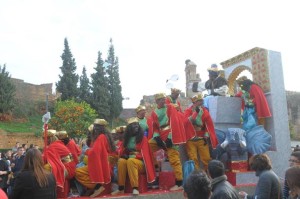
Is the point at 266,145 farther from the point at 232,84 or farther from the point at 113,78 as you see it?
the point at 113,78

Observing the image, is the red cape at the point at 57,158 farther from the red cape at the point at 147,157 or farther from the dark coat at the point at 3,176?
the dark coat at the point at 3,176

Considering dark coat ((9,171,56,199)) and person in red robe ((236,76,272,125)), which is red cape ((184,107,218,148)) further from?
dark coat ((9,171,56,199))

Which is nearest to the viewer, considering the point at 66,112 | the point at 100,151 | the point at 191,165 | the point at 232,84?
the point at 100,151

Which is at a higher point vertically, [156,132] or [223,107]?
[223,107]

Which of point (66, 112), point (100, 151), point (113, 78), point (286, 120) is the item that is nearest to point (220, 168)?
point (100, 151)

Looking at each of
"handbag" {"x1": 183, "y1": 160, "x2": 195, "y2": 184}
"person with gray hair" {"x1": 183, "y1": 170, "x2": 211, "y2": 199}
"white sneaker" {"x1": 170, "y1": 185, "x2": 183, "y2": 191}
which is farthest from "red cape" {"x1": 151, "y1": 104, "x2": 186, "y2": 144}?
"person with gray hair" {"x1": 183, "y1": 170, "x2": 211, "y2": 199}

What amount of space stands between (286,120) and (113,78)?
35579 mm

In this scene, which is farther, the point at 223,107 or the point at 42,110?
the point at 42,110

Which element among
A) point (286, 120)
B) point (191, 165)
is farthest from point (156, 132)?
point (286, 120)

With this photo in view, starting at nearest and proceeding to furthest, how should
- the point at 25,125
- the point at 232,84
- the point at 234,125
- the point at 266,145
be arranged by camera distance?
the point at 266,145
the point at 234,125
the point at 232,84
the point at 25,125

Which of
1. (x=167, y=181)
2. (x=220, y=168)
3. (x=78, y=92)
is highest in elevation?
(x=78, y=92)

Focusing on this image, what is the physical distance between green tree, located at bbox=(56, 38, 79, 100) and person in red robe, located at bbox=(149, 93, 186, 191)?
34.4 metres

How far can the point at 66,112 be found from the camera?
3016 centimetres

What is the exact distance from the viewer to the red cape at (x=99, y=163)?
6.70 meters
